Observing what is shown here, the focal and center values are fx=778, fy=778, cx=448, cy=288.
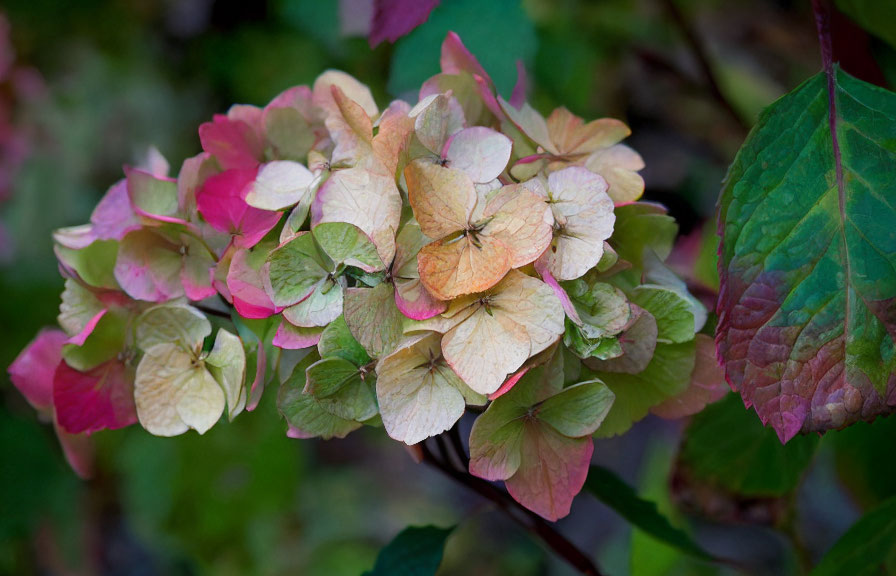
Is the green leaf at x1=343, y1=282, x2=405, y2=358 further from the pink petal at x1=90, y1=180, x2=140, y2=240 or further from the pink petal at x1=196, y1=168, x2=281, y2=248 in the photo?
the pink petal at x1=90, y1=180, x2=140, y2=240

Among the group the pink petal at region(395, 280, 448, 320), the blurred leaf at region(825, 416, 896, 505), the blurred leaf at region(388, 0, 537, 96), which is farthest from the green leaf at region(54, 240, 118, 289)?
the blurred leaf at region(825, 416, 896, 505)

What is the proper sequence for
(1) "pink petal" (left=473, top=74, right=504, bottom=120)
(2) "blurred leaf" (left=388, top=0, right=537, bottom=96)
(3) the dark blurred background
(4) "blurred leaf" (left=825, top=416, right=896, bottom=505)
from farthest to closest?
1. (3) the dark blurred background
2. (4) "blurred leaf" (left=825, top=416, right=896, bottom=505)
3. (2) "blurred leaf" (left=388, top=0, right=537, bottom=96)
4. (1) "pink petal" (left=473, top=74, right=504, bottom=120)

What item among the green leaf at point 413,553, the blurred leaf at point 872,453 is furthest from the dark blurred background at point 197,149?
the green leaf at point 413,553

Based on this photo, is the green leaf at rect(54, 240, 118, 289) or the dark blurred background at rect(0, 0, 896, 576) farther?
the dark blurred background at rect(0, 0, 896, 576)

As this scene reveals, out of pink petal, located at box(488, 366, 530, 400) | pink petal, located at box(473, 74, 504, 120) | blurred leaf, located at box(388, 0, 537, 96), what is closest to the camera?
pink petal, located at box(488, 366, 530, 400)

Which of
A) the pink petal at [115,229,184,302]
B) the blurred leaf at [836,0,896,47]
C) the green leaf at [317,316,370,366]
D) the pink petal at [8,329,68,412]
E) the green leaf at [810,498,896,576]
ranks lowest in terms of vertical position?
the green leaf at [810,498,896,576]

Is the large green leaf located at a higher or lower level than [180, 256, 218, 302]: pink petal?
higher

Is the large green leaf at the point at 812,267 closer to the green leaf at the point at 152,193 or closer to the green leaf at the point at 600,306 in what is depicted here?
the green leaf at the point at 600,306
